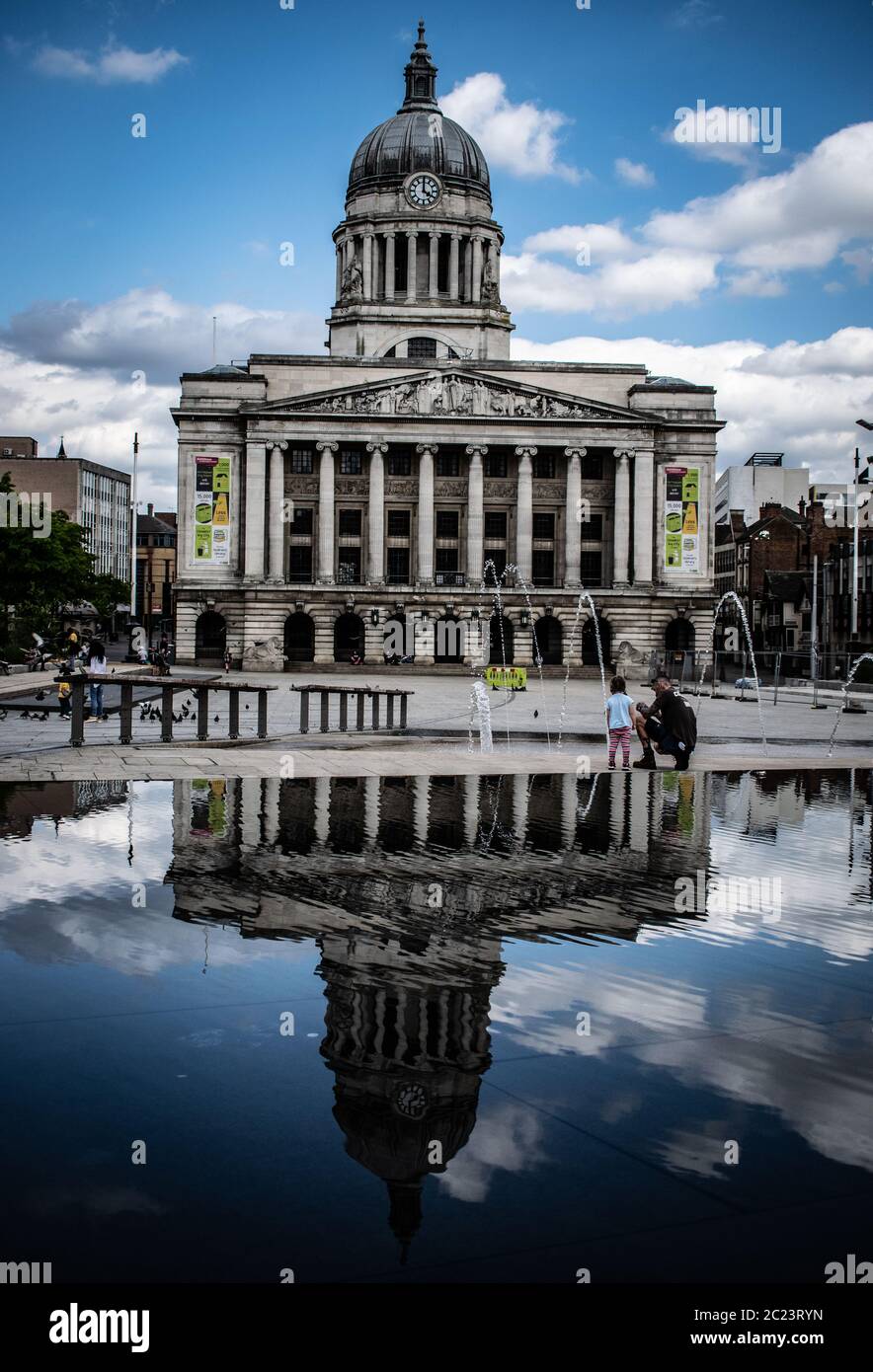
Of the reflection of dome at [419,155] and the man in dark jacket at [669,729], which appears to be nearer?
the man in dark jacket at [669,729]

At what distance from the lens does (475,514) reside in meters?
86.0

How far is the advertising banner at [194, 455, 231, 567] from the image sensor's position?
278 ft

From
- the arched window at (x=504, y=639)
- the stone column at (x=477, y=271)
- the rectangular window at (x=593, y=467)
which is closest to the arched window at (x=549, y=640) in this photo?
the arched window at (x=504, y=639)

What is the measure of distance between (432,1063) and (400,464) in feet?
273

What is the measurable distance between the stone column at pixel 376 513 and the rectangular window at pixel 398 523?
5.58 feet

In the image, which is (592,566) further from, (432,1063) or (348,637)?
(432,1063)

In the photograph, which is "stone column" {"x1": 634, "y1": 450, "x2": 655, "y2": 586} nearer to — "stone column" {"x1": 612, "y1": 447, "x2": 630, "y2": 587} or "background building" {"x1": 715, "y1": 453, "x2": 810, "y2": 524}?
"stone column" {"x1": 612, "y1": 447, "x2": 630, "y2": 587}

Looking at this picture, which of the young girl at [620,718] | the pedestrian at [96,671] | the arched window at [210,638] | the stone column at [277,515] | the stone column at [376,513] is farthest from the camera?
→ the arched window at [210,638]

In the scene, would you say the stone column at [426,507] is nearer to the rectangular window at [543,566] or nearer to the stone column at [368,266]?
the rectangular window at [543,566]

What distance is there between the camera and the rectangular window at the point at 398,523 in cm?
8800

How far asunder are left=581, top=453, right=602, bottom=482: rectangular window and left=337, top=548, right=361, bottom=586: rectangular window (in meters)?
15.8

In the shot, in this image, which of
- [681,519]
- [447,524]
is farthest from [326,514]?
[681,519]
